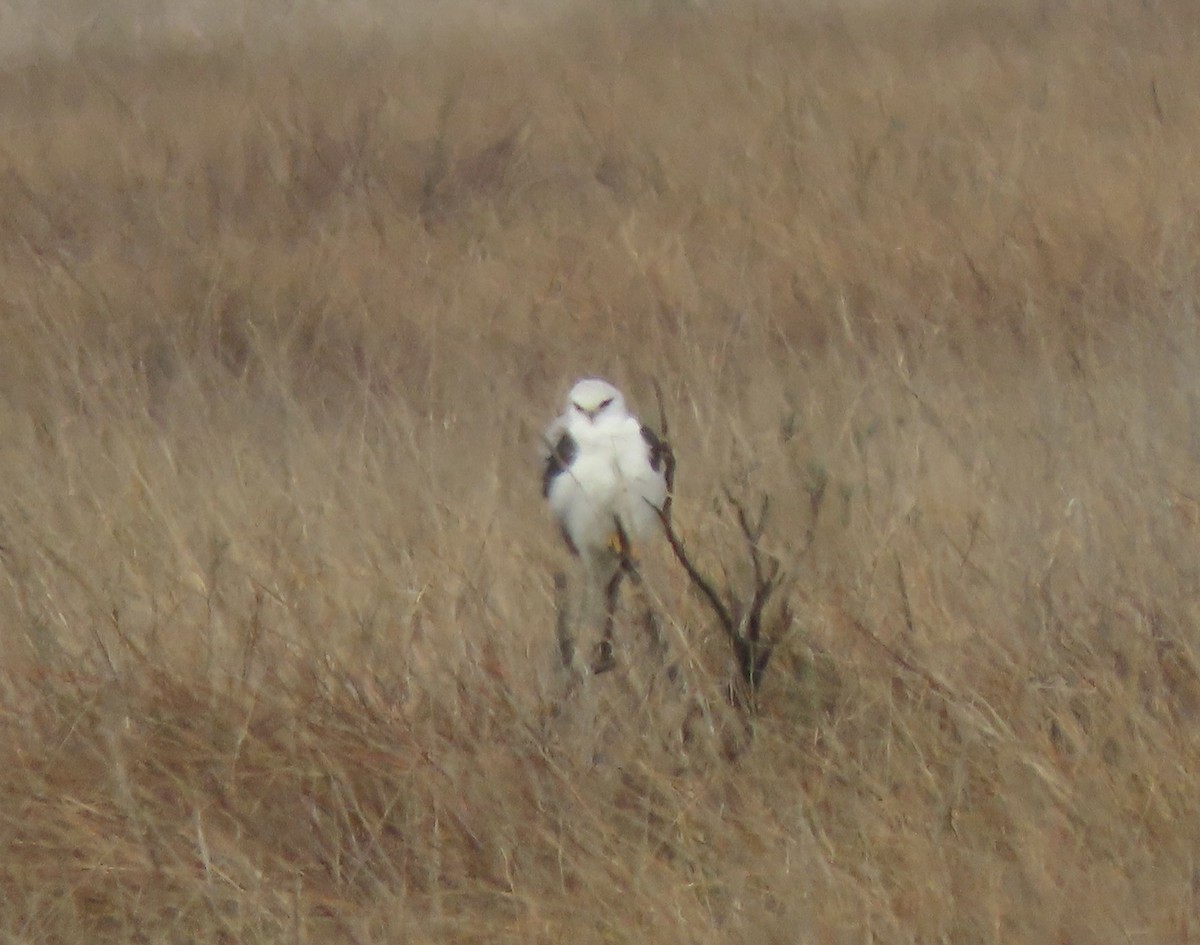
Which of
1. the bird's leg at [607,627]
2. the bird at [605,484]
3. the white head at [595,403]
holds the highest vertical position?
the white head at [595,403]

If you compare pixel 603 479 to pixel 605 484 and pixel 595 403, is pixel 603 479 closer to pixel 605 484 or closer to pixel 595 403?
pixel 605 484

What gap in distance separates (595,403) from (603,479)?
0.15 metres

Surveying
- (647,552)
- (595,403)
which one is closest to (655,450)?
(595,403)

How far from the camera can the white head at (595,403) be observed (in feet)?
8.13

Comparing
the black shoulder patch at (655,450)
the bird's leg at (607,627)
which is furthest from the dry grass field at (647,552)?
the black shoulder patch at (655,450)

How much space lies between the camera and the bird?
238 centimetres

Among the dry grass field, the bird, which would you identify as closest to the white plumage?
the bird

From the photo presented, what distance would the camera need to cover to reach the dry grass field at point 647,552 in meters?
2.08

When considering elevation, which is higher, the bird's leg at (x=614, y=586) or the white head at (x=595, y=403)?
the white head at (x=595, y=403)

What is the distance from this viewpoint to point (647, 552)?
263cm

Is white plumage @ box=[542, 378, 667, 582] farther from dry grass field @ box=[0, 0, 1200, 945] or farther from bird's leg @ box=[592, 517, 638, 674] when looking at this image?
dry grass field @ box=[0, 0, 1200, 945]

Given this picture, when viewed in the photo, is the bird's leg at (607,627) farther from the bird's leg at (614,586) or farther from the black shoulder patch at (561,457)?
the black shoulder patch at (561,457)

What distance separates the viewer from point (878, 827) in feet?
6.70

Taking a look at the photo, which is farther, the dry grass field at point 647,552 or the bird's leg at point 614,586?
the bird's leg at point 614,586
